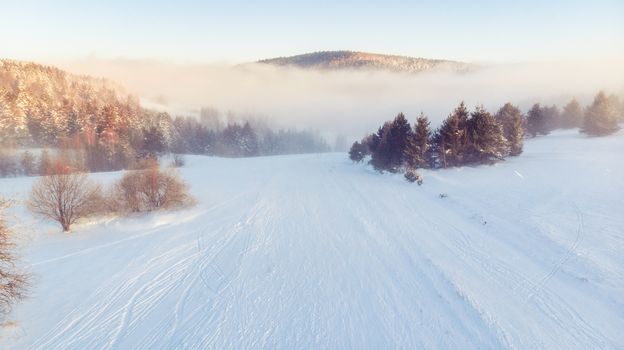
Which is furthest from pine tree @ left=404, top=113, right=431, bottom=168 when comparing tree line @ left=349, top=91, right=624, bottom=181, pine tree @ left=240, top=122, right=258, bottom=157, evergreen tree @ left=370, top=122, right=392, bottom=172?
pine tree @ left=240, top=122, right=258, bottom=157

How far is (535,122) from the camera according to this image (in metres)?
57.3

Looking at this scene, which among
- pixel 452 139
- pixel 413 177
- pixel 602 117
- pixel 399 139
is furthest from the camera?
pixel 602 117

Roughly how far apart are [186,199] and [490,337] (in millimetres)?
21659

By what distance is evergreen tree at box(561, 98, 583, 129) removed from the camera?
210 feet

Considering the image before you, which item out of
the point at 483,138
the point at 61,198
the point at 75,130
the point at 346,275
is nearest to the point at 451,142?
the point at 483,138

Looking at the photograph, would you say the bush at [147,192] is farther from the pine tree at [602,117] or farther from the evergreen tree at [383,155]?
the pine tree at [602,117]

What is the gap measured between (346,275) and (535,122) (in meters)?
62.9

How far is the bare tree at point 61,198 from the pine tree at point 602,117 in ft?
218

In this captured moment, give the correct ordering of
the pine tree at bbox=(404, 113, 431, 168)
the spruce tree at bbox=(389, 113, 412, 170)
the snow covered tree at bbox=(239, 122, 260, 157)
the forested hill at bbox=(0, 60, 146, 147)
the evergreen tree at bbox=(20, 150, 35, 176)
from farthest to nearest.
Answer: the snow covered tree at bbox=(239, 122, 260, 157)
the forested hill at bbox=(0, 60, 146, 147)
the evergreen tree at bbox=(20, 150, 35, 176)
the spruce tree at bbox=(389, 113, 412, 170)
the pine tree at bbox=(404, 113, 431, 168)

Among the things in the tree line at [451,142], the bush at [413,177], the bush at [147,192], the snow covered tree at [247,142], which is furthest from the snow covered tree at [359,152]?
the snow covered tree at [247,142]

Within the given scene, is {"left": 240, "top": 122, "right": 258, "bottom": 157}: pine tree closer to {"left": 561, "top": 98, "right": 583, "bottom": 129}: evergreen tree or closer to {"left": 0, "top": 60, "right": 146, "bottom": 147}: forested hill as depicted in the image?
{"left": 0, "top": 60, "right": 146, "bottom": 147}: forested hill

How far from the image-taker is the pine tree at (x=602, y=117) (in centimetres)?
4634

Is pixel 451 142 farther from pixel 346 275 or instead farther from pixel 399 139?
pixel 346 275

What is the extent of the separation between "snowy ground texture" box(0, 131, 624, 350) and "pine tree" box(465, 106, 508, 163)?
1000 cm
